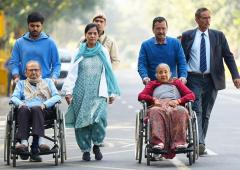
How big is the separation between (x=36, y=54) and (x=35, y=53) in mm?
18

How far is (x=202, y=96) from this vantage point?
47.3ft

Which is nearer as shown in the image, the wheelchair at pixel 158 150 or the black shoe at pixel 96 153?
the wheelchair at pixel 158 150

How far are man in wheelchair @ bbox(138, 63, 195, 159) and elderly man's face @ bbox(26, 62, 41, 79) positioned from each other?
1.33m

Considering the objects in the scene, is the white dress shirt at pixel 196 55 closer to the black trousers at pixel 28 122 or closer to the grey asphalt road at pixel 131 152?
the grey asphalt road at pixel 131 152

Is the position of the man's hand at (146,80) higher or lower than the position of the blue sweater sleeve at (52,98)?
higher

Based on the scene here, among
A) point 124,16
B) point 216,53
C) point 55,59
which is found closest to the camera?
point 55,59

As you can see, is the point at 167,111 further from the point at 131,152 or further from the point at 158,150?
the point at 131,152

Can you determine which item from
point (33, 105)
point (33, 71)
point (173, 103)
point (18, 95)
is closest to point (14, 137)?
point (33, 105)

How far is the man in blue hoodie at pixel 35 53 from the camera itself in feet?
43.3

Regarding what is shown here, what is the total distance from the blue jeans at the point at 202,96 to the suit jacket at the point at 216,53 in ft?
0.36

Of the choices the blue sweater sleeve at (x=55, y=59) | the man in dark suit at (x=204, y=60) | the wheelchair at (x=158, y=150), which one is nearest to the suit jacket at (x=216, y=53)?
the man in dark suit at (x=204, y=60)

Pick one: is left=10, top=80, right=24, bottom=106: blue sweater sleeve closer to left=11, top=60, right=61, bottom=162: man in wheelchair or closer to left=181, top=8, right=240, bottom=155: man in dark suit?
left=11, top=60, right=61, bottom=162: man in wheelchair

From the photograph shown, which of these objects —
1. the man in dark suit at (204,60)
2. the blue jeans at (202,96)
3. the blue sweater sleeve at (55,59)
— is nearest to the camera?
the blue sweater sleeve at (55,59)

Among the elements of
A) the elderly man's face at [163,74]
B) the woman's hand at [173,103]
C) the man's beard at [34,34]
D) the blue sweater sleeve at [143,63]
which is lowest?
the woman's hand at [173,103]
